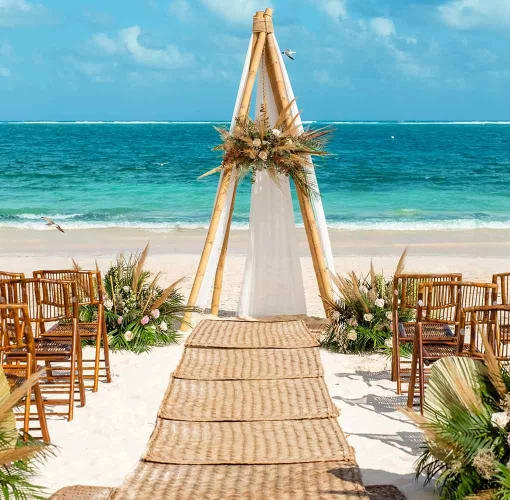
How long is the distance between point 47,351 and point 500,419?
3103 millimetres

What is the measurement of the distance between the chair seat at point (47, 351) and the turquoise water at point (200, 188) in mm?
6467

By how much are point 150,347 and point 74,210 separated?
1606 cm

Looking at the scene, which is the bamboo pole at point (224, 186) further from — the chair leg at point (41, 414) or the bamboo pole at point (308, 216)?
the chair leg at point (41, 414)

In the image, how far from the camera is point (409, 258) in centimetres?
1288

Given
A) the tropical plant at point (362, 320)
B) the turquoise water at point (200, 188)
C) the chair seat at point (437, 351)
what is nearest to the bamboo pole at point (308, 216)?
the tropical plant at point (362, 320)

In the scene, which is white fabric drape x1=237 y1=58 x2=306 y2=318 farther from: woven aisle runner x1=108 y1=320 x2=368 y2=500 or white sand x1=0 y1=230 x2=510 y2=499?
woven aisle runner x1=108 y1=320 x2=368 y2=500

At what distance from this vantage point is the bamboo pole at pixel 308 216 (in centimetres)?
758

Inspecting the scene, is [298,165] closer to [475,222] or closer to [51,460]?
[51,460]

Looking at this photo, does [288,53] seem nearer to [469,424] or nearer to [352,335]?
[352,335]

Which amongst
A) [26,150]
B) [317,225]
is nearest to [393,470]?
[317,225]

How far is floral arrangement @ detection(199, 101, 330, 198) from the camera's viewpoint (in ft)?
24.2

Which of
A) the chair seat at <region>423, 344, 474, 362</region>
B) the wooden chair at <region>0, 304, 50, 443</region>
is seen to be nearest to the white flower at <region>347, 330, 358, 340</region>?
the chair seat at <region>423, 344, 474, 362</region>

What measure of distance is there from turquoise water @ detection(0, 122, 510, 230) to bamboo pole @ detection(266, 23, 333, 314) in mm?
3414

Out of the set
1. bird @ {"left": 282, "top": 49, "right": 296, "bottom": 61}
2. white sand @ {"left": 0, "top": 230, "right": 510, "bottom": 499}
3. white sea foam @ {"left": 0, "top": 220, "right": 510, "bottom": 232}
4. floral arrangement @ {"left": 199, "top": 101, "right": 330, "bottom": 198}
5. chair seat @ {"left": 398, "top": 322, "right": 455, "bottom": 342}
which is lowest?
white sand @ {"left": 0, "top": 230, "right": 510, "bottom": 499}
